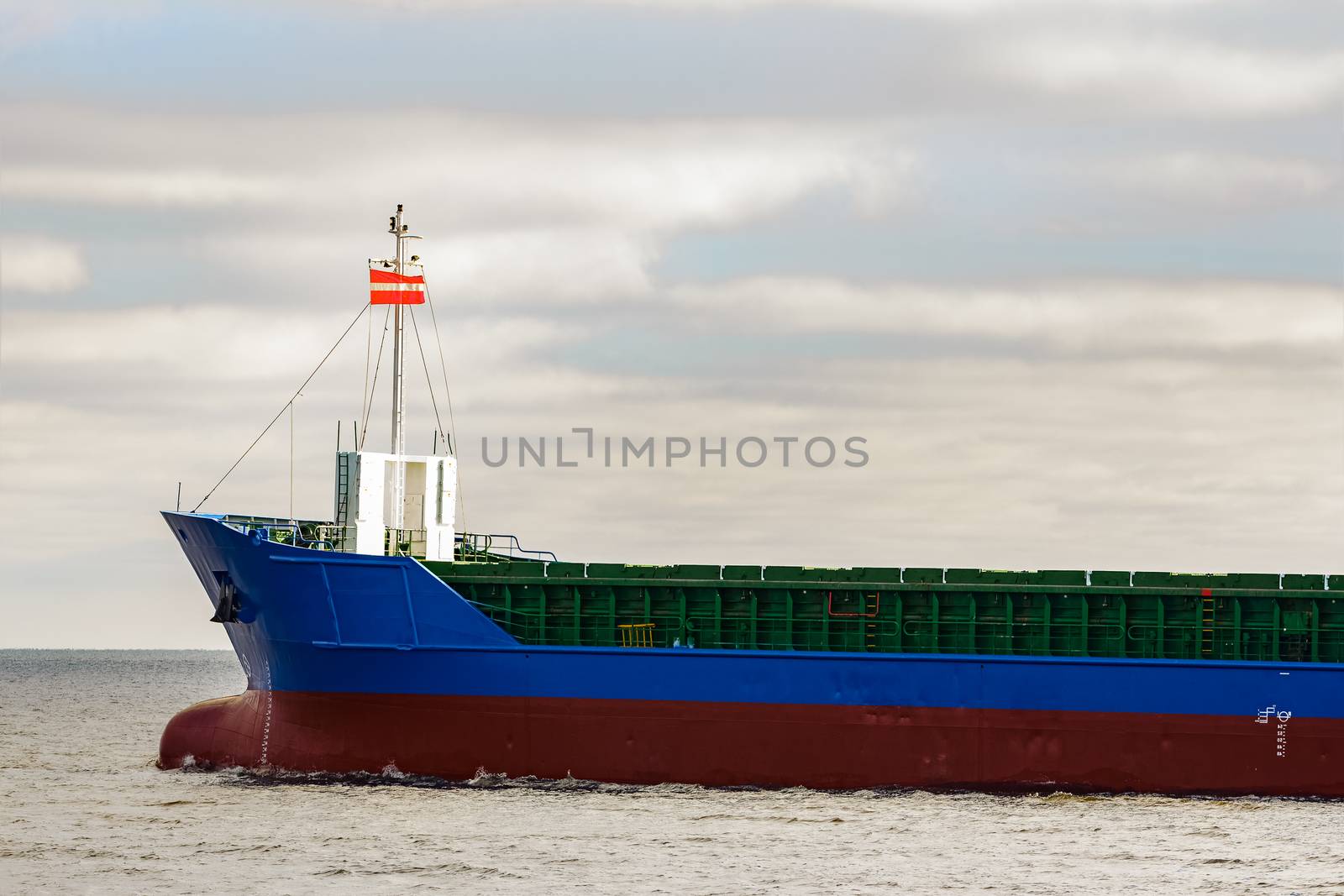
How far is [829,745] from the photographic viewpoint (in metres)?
26.4

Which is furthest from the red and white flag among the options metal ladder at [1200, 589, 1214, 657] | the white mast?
metal ladder at [1200, 589, 1214, 657]

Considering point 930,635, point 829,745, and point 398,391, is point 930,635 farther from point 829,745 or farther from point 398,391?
point 398,391

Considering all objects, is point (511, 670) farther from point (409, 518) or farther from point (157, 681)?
point (157, 681)

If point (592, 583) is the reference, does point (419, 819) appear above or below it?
below

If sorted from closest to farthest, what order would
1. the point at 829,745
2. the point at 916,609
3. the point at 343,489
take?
the point at 829,745 < the point at 916,609 < the point at 343,489

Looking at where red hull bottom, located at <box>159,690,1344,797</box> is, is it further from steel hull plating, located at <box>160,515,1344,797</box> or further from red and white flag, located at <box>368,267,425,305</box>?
red and white flag, located at <box>368,267,425,305</box>

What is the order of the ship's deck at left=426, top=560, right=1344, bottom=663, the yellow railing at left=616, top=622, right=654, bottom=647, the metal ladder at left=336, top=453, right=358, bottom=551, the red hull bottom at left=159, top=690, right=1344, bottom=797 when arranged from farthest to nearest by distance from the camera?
the metal ladder at left=336, top=453, right=358, bottom=551, the yellow railing at left=616, top=622, right=654, bottom=647, the ship's deck at left=426, top=560, right=1344, bottom=663, the red hull bottom at left=159, top=690, right=1344, bottom=797

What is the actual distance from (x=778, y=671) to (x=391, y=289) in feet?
32.3

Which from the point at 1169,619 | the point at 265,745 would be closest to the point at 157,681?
the point at 265,745

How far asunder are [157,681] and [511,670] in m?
97.4

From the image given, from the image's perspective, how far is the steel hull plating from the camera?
84.9ft

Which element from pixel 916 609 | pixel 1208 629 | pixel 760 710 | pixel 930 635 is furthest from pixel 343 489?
pixel 1208 629

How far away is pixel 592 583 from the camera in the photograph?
2800cm

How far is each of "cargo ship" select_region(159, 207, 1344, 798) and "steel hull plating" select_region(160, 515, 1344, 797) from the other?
0.11 ft
